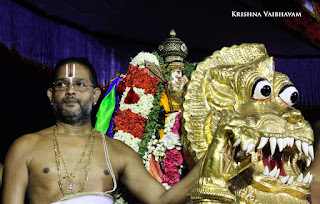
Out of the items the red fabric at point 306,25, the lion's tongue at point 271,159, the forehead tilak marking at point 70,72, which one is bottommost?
the lion's tongue at point 271,159

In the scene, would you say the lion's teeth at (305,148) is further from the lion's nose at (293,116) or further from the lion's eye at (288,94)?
the lion's eye at (288,94)

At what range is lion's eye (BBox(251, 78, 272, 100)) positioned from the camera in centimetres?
288

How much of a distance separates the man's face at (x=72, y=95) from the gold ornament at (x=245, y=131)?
76 centimetres

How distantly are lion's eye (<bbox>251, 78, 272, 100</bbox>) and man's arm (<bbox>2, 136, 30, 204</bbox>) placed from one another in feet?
5.47

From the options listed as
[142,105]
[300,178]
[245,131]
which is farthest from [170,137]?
[300,178]

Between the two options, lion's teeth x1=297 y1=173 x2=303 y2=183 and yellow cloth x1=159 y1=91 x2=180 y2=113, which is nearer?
lion's teeth x1=297 y1=173 x2=303 y2=183

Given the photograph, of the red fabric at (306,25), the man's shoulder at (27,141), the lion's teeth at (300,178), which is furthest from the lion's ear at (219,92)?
the red fabric at (306,25)

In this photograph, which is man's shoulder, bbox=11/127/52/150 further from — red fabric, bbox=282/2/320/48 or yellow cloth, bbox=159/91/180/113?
Answer: red fabric, bbox=282/2/320/48

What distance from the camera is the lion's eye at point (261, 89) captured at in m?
2.88

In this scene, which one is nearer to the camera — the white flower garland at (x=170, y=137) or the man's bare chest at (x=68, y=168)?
the man's bare chest at (x=68, y=168)

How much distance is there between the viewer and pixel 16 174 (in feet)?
8.95

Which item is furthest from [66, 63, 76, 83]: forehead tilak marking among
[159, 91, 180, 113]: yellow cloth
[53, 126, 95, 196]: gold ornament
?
[159, 91, 180, 113]: yellow cloth

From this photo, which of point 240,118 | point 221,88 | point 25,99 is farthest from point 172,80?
point 25,99

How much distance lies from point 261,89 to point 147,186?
1.10m
